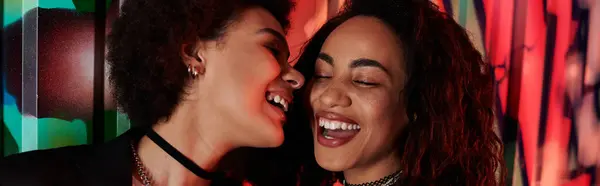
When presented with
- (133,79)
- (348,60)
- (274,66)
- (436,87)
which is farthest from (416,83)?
(133,79)

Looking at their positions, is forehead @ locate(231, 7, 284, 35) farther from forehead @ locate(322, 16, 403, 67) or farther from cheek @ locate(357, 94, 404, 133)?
cheek @ locate(357, 94, 404, 133)

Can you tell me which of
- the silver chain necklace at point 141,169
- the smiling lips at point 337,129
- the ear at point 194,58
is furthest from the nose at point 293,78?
the silver chain necklace at point 141,169

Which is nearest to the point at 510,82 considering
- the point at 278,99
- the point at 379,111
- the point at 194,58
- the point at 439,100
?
the point at 439,100

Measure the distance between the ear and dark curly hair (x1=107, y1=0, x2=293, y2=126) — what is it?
0.6 inches

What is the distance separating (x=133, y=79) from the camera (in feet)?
4.09

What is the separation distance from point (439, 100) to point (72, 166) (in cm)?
87

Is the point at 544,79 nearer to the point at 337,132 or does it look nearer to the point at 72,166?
the point at 337,132

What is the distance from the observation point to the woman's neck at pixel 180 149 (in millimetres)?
1214

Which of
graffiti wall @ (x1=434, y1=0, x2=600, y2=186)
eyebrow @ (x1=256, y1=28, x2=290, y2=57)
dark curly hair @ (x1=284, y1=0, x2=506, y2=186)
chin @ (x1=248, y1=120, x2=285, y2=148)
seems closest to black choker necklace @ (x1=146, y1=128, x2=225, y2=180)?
chin @ (x1=248, y1=120, x2=285, y2=148)

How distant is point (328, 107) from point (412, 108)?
8.4 inches

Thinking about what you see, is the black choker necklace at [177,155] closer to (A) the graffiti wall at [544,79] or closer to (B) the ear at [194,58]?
(B) the ear at [194,58]

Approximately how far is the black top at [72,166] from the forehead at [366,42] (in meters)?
0.57

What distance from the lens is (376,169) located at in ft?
4.18

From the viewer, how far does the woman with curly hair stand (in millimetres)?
1174
